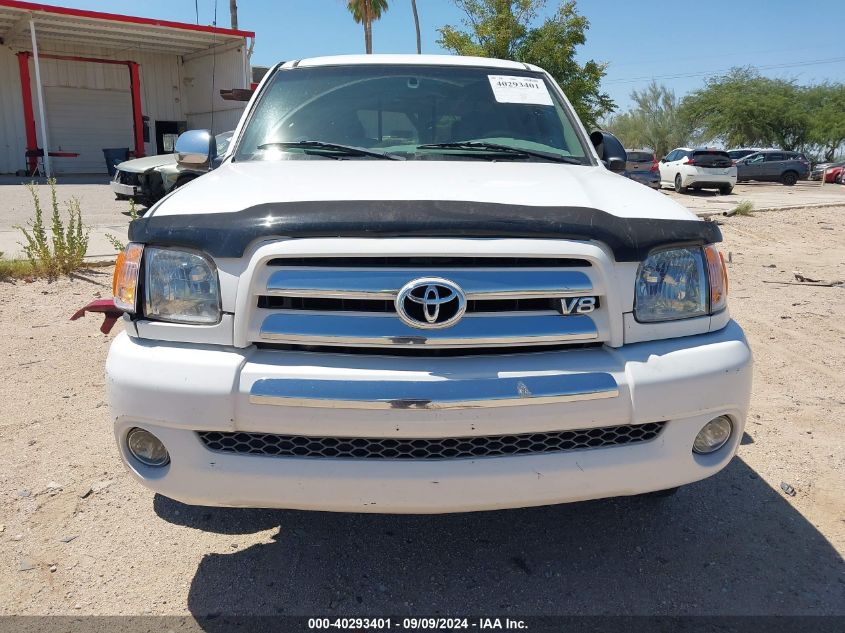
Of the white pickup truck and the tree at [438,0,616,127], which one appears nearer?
the white pickup truck

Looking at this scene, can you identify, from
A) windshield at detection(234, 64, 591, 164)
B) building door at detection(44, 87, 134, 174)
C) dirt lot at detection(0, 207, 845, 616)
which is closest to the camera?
dirt lot at detection(0, 207, 845, 616)

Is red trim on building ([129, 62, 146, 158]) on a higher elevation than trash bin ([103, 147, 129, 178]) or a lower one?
higher

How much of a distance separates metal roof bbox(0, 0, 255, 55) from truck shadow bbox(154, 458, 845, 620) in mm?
19824

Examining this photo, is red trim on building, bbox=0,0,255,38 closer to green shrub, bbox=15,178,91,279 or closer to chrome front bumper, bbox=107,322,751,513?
green shrub, bbox=15,178,91,279

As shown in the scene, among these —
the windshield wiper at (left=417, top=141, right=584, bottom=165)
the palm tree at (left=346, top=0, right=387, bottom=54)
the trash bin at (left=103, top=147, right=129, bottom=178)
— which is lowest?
the trash bin at (left=103, top=147, right=129, bottom=178)

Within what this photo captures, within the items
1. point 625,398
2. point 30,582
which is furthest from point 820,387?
point 30,582

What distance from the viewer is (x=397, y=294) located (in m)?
1.97

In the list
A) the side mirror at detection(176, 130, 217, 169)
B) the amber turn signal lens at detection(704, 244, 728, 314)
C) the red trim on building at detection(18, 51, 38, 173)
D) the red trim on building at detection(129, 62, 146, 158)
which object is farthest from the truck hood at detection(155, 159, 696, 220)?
the red trim on building at detection(129, 62, 146, 158)

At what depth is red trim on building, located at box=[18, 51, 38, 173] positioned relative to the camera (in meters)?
23.3

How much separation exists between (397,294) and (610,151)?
2213 mm

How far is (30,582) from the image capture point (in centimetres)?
241

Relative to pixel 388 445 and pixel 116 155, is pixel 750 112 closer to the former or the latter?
pixel 116 155

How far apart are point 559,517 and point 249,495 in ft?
4.68

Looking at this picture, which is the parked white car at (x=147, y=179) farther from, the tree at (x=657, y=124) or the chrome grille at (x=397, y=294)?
the tree at (x=657, y=124)
